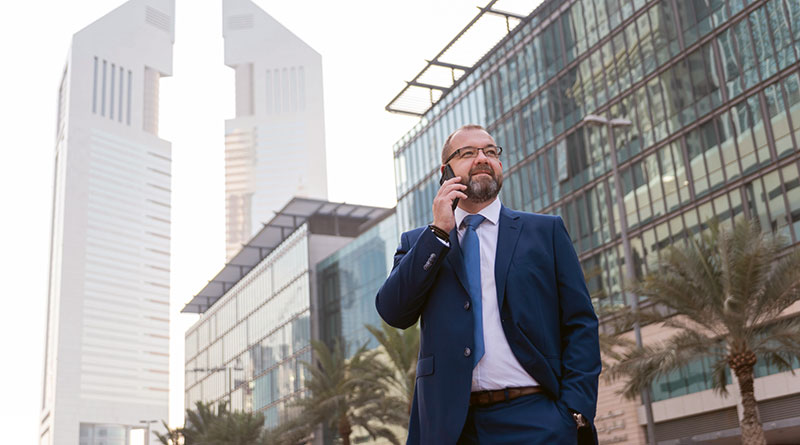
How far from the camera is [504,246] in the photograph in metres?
3.29

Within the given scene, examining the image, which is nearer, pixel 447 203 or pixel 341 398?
pixel 447 203

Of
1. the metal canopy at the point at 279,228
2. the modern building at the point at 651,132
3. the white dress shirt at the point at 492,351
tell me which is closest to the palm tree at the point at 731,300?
the modern building at the point at 651,132

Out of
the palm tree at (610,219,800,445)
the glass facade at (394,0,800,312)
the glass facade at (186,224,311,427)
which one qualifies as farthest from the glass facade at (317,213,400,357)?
the palm tree at (610,219,800,445)

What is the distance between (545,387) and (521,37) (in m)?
43.5

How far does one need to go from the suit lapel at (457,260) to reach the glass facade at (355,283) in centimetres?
5558

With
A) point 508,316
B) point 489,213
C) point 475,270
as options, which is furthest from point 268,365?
point 508,316

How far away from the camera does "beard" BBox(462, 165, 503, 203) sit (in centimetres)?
337

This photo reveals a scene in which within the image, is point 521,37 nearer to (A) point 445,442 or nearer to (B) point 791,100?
(B) point 791,100

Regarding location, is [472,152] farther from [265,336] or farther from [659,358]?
[265,336]

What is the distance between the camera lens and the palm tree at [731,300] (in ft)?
64.8

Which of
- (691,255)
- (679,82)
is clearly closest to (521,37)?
(679,82)

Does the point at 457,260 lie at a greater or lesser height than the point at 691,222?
lesser

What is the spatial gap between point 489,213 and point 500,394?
2.31 ft

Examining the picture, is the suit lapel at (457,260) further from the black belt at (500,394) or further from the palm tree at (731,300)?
the palm tree at (731,300)
